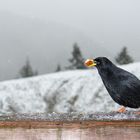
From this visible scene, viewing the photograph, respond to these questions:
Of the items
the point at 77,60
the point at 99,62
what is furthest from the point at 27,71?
the point at 99,62

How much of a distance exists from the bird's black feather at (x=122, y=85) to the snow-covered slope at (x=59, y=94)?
9.31 metres

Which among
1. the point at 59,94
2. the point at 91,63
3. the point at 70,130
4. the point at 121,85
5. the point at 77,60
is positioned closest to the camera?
the point at 70,130

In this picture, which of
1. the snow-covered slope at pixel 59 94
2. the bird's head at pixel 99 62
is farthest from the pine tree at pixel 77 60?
the bird's head at pixel 99 62

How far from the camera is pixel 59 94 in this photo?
15.1 m

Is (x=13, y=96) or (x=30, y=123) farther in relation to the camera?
(x=13, y=96)

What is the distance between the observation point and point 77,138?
3.10 meters

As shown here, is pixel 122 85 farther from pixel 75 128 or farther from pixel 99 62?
pixel 75 128

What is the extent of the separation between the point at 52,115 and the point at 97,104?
10.9m

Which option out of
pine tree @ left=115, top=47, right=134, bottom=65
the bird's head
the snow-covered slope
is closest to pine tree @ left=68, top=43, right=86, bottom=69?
pine tree @ left=115, top=47, right=134, bottom=65

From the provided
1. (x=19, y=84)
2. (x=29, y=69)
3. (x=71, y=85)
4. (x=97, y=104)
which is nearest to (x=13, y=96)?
(x=19, y=84)

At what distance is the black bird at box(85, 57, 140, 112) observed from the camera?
455 centimetres

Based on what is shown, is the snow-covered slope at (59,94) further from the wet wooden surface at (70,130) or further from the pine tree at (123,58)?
the pine tree at (123,58)

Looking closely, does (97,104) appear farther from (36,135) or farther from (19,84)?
(36,135)

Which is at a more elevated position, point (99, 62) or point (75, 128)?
point (99, 62)
